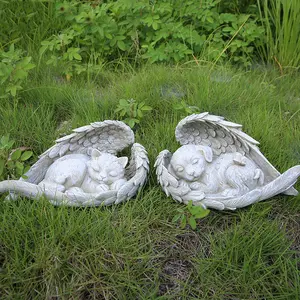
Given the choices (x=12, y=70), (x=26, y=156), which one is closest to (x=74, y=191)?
(x=26, y=156)

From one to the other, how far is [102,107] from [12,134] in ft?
2.29

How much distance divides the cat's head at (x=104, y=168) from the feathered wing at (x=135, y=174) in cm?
9

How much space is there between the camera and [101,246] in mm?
2176

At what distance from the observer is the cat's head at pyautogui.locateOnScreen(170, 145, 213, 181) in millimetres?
2355

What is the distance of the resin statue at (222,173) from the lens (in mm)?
2308

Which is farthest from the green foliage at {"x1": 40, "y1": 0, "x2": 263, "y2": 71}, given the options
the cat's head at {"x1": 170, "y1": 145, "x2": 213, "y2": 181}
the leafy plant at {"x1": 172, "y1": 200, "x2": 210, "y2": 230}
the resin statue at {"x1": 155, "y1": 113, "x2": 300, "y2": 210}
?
the leafy plant at {"x1": 172, "y1": 200, "x2": 210, "y2": 230}

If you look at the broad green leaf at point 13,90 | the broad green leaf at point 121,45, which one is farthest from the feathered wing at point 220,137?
the broad green leaf at point 121,45

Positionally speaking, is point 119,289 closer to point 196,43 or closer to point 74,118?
point 74,118

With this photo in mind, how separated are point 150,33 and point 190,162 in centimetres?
191

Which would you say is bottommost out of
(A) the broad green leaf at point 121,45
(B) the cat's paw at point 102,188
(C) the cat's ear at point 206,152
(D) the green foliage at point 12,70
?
(B) the cat's paw at point 102,188

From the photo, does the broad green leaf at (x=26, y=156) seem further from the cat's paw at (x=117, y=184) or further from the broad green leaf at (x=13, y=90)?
the broad green leaf at (x=13, y=90)

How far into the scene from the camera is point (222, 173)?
2.40 m

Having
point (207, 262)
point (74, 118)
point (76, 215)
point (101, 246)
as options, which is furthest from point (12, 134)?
point (207, 262)

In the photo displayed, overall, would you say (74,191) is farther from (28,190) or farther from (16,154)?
(16,154)
